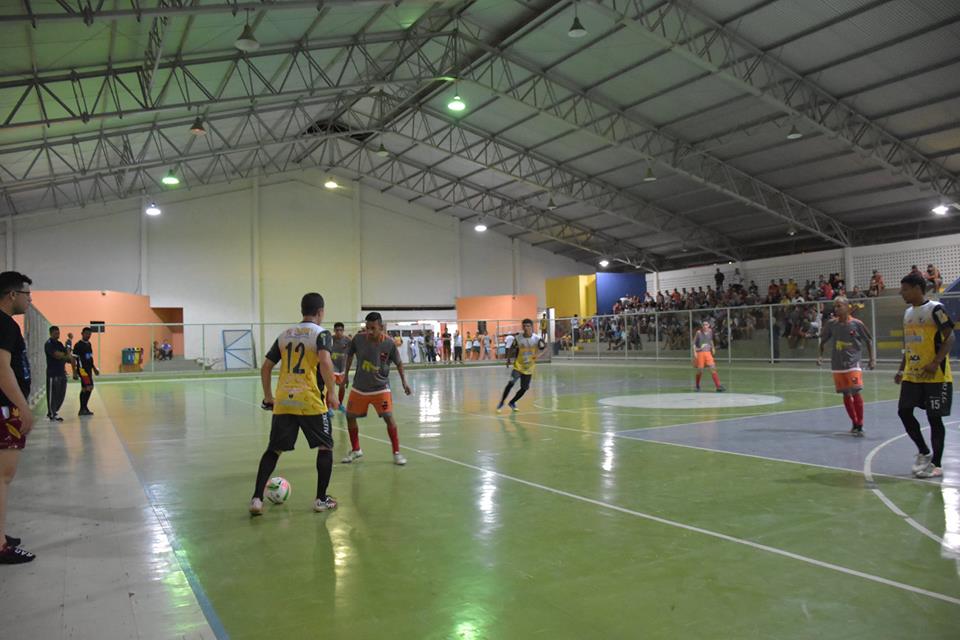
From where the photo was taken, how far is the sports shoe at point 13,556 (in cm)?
476

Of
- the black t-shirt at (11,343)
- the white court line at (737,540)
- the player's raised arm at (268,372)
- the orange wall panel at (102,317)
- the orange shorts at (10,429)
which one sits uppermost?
the orange wall panel at (102,317)

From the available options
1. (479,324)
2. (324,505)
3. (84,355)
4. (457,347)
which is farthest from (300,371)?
(479,324)

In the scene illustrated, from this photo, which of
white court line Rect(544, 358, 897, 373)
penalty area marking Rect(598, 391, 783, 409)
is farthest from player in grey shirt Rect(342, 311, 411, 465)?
white court line Rect(544, 358, 897, 373)

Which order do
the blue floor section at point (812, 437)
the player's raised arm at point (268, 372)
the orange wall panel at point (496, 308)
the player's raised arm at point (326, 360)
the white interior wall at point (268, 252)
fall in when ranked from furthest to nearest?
the orange wall panel at point (496, 308) < the white interior wall at point (268, 252) < the blue floor section at point (812, 437) < the player's raised arm at point (268, 372) < the player's raised arm at point (326, 360)

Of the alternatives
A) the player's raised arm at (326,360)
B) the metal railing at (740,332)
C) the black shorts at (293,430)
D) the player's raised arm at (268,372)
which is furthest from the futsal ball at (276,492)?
the metal railing at (740,332)

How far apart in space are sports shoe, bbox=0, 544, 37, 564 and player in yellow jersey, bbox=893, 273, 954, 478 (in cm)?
814

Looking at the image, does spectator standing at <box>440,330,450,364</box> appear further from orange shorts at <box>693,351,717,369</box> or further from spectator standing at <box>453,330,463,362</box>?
orange shorts at <box>693,351,717,369</box>

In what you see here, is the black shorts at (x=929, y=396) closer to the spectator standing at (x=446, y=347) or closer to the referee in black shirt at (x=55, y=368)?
the referee in black shirt at (x=55, y=368)

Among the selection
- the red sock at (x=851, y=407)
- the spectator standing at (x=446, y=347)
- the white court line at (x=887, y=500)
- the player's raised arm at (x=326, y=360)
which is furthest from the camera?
the spectator standing at (x=446, y=347)

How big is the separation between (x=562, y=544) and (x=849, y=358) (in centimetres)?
711

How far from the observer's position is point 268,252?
1566 inches

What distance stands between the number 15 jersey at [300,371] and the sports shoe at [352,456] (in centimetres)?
275

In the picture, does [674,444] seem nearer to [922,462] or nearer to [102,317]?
[922,462]

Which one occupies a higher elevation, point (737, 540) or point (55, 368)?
point (55, 368)
